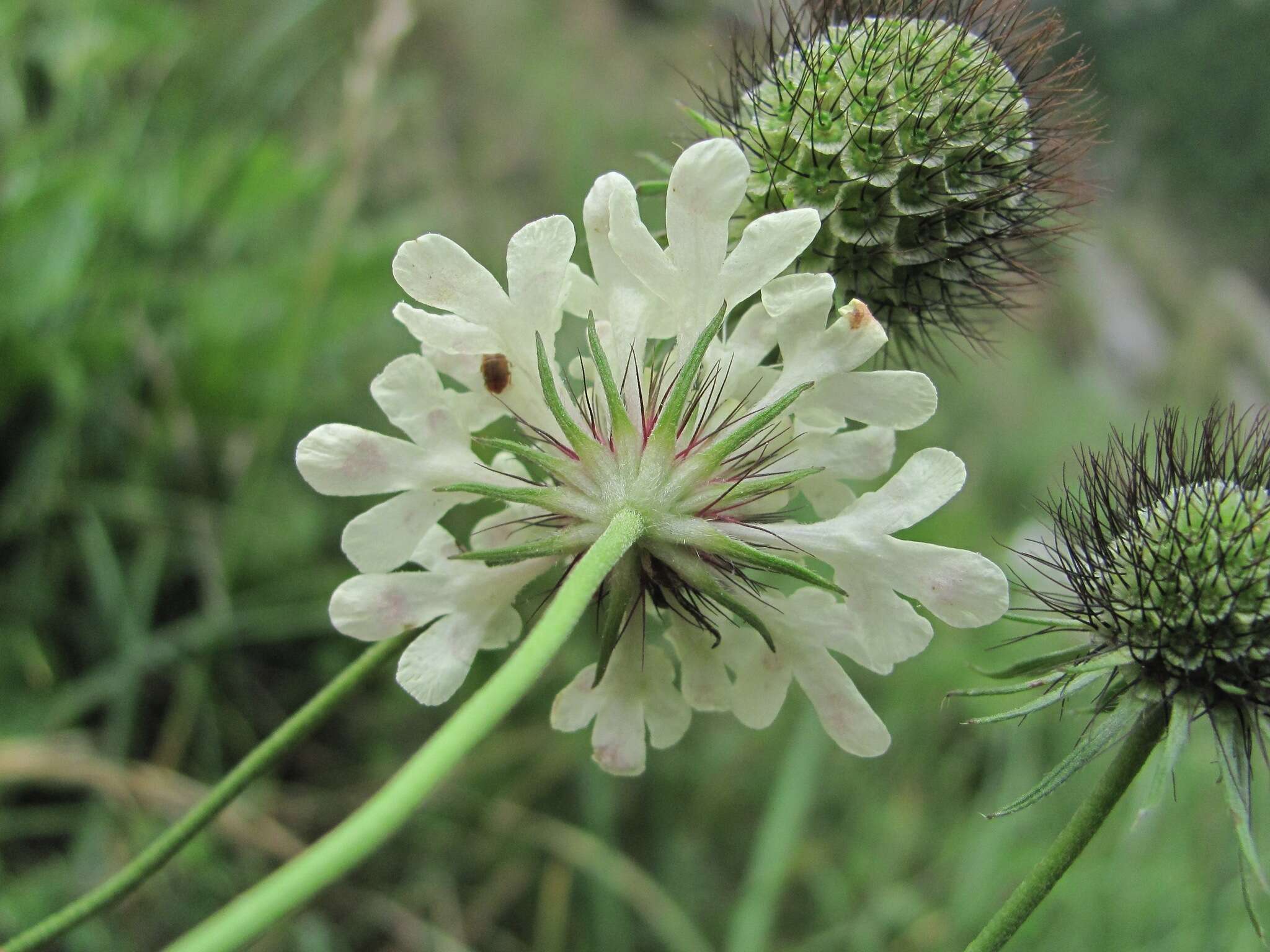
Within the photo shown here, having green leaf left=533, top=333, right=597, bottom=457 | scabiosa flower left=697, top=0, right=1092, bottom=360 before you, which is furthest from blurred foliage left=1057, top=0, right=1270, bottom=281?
green leaf left=533, top=333, right=597, bottom=457

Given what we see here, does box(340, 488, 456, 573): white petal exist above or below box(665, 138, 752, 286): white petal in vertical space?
below

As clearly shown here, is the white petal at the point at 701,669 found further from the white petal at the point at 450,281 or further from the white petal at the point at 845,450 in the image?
the white petal at the point at 450,281

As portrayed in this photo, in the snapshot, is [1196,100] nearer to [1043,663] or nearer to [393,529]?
[1043,663]

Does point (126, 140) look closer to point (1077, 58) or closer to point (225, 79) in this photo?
point (225, 79)

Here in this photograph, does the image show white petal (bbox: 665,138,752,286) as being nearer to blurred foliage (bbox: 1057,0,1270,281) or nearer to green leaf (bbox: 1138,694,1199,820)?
green leaf (bbox: 1138,694,1199,820)

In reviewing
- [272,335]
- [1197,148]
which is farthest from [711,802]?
[1197,148]

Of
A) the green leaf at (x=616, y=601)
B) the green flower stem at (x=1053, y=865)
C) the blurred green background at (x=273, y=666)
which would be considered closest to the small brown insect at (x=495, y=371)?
the green leaf at (x=616, y=601)
